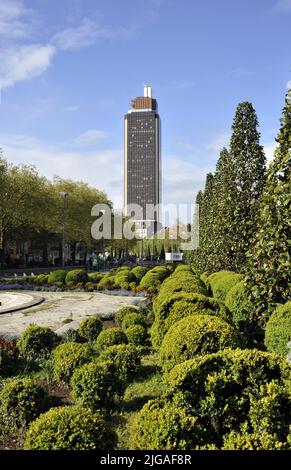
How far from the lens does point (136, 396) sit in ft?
20.7

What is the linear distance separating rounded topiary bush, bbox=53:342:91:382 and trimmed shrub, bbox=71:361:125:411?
0.88 m

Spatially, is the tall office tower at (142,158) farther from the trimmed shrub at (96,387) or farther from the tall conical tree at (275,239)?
the trimmed shrub at (96,387)

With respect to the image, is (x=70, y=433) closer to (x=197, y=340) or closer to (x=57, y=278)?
(x=197, y=340)

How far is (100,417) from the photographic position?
390cm

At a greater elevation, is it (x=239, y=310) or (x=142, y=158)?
(x=142, y=158)

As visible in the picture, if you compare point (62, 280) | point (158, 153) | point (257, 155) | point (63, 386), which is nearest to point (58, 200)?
point (62, 280)

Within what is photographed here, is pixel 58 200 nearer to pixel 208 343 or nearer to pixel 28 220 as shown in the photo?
pixel 28 220

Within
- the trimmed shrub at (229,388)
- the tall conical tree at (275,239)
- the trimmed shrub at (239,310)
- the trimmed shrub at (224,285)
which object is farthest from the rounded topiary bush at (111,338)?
the trimmed shrub at (229,388)

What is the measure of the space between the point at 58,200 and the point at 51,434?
46.1 metres

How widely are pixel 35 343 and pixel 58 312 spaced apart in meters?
6.70

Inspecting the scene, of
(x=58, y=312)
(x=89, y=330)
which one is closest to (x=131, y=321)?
(x=89, y=330)

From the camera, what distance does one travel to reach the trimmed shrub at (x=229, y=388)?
399 cm
